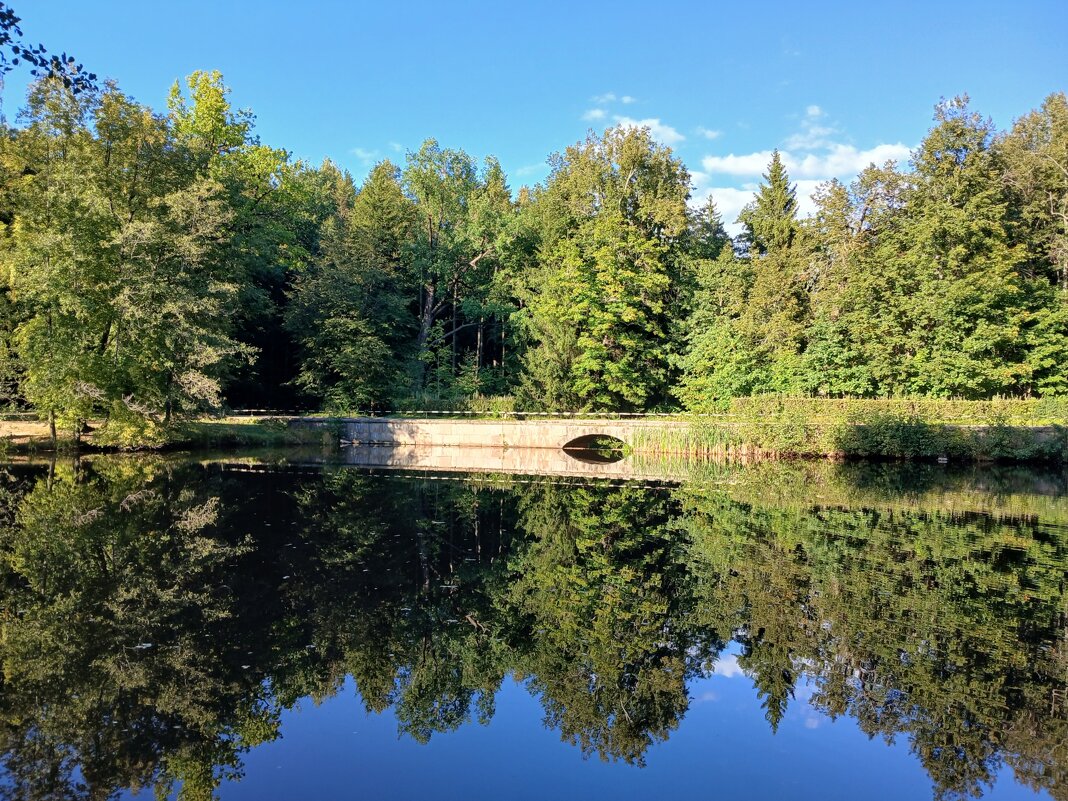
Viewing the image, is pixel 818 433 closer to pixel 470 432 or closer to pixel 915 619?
pixel 470 432

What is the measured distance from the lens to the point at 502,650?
27.9 ft

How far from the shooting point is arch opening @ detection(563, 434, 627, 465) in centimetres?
3781

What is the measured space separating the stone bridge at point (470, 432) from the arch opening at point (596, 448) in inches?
31.5

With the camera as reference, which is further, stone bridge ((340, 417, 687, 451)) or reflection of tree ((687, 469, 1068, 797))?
stone bridge ((340, 417, 687, 451))

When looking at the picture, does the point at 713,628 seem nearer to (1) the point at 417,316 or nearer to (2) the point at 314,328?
(2) the point at 314,328

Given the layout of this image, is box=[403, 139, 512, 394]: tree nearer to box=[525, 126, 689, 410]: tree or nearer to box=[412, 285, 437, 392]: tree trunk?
box=[412, 285, 437, 392]: tree trunk

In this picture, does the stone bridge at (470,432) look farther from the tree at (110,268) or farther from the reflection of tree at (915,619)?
the reflection of tree at (915,619)

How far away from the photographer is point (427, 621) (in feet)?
30.7

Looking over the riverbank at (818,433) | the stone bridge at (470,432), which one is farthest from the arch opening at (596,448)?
the riverbank at (818,433)

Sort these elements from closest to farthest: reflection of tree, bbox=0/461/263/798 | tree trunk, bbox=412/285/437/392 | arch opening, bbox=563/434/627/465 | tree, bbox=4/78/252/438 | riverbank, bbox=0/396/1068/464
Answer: reflection of tree, bbox=0/461/263/798
tree, bbox=4/78/252/438
riverbank, bbox=0/396/1068/464
arch opening, bbox=563/434/627/465
tree trunk, bbox=412/285/437/392

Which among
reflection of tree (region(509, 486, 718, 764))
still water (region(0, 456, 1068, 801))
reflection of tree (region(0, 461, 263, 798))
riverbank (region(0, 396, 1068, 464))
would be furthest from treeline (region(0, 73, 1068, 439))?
reflection of tree (region(509, 486, 718, 764))

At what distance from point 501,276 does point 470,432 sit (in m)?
15.7

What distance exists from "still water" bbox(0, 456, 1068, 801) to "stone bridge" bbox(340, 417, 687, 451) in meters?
23.6

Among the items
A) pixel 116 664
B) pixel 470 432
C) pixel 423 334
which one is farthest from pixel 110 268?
pixel 116 664
